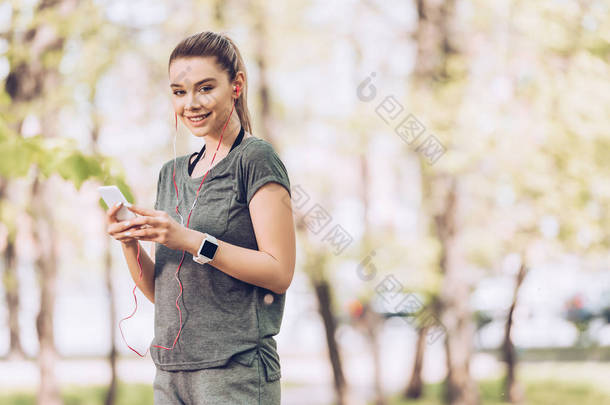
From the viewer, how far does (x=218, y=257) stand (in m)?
1.76

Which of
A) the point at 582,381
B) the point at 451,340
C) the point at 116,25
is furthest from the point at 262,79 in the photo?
the point at 582,381

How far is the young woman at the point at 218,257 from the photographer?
1.80 metres

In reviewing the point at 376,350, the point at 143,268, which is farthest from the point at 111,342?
the point at 143,268

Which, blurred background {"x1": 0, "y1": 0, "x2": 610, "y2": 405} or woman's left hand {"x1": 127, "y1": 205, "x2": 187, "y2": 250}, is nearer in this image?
woman's left hand {"x1": 127, "y1": 205, "x2": 187, "y2": 250}

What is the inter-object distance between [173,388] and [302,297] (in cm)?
1901

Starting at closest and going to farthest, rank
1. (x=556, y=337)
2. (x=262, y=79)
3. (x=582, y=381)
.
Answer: (x=262, y=79) → (x=582, y=381) → (x=556, y=337)

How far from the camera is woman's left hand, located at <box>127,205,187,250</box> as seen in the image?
168 centimetres

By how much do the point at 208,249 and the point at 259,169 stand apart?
244 millimetres

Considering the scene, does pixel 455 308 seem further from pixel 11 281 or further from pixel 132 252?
pixel 132 252

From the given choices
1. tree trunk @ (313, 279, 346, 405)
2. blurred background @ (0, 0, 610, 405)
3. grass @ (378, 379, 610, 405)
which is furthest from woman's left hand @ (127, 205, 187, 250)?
grass @ (378, 379, 610, 405)

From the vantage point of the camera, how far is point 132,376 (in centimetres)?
1861

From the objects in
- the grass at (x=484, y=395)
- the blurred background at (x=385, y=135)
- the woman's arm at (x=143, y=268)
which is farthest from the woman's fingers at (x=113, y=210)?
the grass at (x=484, y=395)

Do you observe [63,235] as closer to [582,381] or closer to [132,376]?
[132,376]

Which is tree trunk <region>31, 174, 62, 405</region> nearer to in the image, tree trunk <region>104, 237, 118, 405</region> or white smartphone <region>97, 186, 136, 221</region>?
tree trunk <region>104, 237, 118, 405</region>
